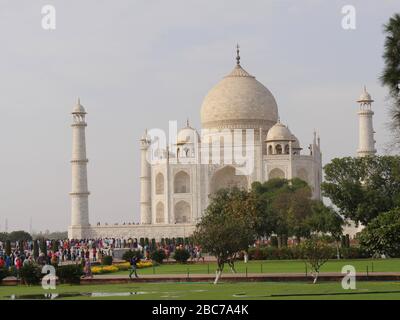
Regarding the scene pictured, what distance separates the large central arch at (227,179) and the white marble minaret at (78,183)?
932 cm

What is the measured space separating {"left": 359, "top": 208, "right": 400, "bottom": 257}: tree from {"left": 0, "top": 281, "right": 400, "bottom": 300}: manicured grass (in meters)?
1.00

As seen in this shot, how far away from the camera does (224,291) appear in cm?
1878

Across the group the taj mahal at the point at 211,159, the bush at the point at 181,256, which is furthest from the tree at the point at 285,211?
the taj mahal at the point at 211,159

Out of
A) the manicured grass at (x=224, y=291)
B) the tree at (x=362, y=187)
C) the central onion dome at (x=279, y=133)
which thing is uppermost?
the central onion dome at (x=279, y=133)

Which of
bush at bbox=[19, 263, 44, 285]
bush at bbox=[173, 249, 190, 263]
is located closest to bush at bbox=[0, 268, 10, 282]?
bush at bbox=[19, 263, 44, 285]

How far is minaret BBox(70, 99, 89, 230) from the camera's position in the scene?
5788cm

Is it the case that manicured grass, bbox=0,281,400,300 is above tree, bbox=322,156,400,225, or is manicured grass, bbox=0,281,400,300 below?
below

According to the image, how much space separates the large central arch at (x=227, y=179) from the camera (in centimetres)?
6169

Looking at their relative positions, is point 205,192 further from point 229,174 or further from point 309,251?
point 309,251

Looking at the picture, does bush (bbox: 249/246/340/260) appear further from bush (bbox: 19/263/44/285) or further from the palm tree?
the palm tree

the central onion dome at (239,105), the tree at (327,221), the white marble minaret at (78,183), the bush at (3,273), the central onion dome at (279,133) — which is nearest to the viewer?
the bush at (3,273)

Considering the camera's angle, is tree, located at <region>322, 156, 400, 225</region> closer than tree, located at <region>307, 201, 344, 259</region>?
Yes

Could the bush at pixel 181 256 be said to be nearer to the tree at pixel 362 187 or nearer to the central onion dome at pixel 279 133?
the tree at pixel 362 187

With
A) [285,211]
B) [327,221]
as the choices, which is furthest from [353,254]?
[285,211]
